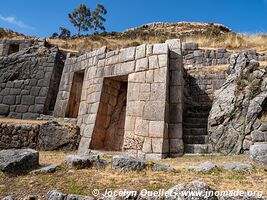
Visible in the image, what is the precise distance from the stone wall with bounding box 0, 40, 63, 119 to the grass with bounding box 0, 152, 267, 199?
6.85 metres

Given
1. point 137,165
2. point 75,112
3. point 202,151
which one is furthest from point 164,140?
point 75,112

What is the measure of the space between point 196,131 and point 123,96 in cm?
272

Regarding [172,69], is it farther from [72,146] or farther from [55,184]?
[55,184]

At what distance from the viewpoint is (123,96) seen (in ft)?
26.1

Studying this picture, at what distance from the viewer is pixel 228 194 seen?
2902 mm

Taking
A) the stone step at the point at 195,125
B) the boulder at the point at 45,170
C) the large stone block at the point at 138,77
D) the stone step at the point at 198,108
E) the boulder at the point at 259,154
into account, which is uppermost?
the large stone block at the point at 138,77

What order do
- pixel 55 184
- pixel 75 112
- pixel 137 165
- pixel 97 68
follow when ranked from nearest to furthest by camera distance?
pixel 55 184
pixel 137 165
pixel 97 68
pixel 75 112

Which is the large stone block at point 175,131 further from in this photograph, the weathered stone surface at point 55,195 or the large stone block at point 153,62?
the weathered stone surface at point 55,195

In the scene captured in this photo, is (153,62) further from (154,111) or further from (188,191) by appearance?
(188,191)

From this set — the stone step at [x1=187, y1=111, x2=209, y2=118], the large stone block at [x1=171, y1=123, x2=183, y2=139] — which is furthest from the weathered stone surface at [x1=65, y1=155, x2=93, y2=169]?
the stone step at [x1=187, y1=111, x2=209, y2=118]

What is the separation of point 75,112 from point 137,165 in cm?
584

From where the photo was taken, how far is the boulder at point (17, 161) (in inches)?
161

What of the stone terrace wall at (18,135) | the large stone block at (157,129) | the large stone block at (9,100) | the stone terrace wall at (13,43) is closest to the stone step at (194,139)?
the large stone block at (157,129)

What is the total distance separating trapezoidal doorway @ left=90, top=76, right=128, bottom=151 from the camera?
733 centimetres
